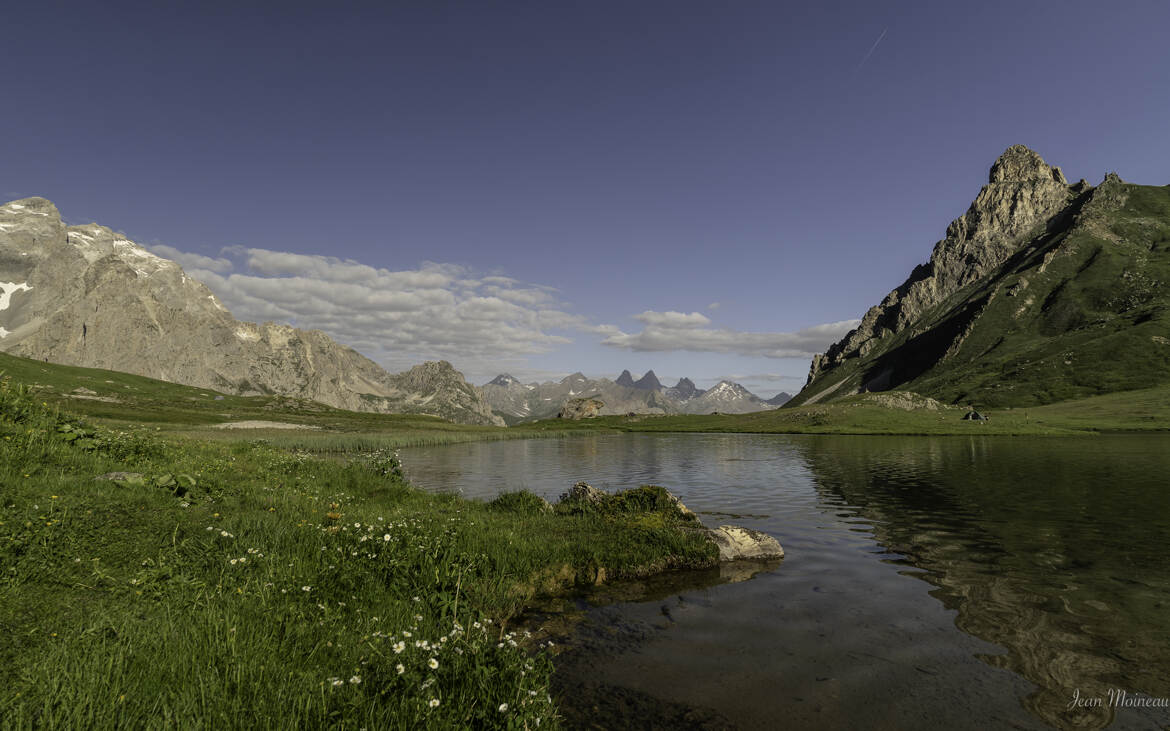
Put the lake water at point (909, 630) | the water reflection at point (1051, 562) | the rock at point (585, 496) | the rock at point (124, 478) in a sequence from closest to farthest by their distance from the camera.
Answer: the lake water at point (909, 630)
the water reflection at point (1051, 562)
the rock at point (124, 478)
the rock at point (585, 496)

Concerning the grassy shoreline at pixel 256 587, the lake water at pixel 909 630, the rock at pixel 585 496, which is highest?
the grassy shoreline at pixel 256 587

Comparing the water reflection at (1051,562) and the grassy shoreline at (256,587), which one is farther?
the water reflection at (1051,562)

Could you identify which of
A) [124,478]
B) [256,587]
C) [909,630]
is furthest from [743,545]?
[124,478]

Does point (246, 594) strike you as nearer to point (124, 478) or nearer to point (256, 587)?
point (256, 587)

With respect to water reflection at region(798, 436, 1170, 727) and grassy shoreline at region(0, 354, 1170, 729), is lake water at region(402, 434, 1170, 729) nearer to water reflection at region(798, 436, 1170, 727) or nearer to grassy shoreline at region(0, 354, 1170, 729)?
water reflection at region(798, 436, 1170, 727)

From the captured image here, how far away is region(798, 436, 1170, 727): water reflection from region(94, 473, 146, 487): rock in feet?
67.2

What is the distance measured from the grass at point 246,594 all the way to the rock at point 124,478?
0.09m

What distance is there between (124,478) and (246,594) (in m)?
8.81

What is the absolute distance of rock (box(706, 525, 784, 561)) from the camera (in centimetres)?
1933

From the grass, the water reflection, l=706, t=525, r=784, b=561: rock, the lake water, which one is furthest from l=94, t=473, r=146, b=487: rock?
the water reflection

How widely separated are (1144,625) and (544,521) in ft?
57.3

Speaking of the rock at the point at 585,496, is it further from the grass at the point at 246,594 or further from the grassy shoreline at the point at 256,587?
the grass at the point at 246,594

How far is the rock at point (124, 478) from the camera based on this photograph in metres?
13.8

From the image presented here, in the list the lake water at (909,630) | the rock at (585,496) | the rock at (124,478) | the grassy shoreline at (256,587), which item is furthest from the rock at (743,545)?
the rock at (124,478)
